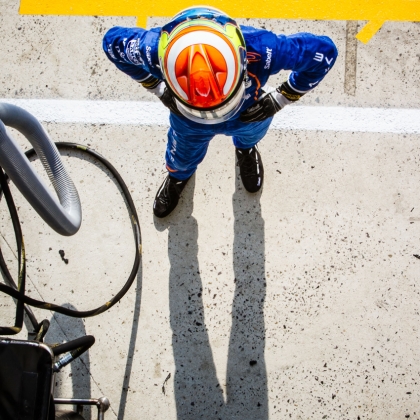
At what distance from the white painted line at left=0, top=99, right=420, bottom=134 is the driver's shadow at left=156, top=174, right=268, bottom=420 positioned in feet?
2.17

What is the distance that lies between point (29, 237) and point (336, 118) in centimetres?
250

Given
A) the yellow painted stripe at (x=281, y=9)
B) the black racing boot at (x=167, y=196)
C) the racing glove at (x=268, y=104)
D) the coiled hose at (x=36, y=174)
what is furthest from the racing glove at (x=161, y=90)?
the yellow painted stripe at (x=281, y=9)

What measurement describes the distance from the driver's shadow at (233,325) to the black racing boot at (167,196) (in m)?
0.10

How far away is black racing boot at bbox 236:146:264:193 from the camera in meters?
3.29

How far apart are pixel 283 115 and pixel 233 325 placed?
1.63 m

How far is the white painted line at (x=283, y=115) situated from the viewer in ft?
11.4

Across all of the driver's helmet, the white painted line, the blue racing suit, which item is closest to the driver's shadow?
the white painted line

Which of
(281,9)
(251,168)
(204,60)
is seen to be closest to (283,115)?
(251,168)

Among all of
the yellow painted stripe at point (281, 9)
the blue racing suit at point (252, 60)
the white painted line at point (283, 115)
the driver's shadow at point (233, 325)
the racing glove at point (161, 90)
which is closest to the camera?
the blue racing suit at point (252, 60)

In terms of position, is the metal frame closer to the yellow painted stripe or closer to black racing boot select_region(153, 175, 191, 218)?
black racing boot select_region(153, 175, 191, 218)

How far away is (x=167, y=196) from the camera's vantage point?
130 inches

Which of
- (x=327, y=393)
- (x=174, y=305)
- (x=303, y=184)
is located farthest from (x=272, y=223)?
(x=327, y=393)

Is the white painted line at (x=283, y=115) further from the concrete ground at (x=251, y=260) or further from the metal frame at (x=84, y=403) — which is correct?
the metal frame at (x=84, y=403)

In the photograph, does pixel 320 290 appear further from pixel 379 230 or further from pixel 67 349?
pixel 67 349
